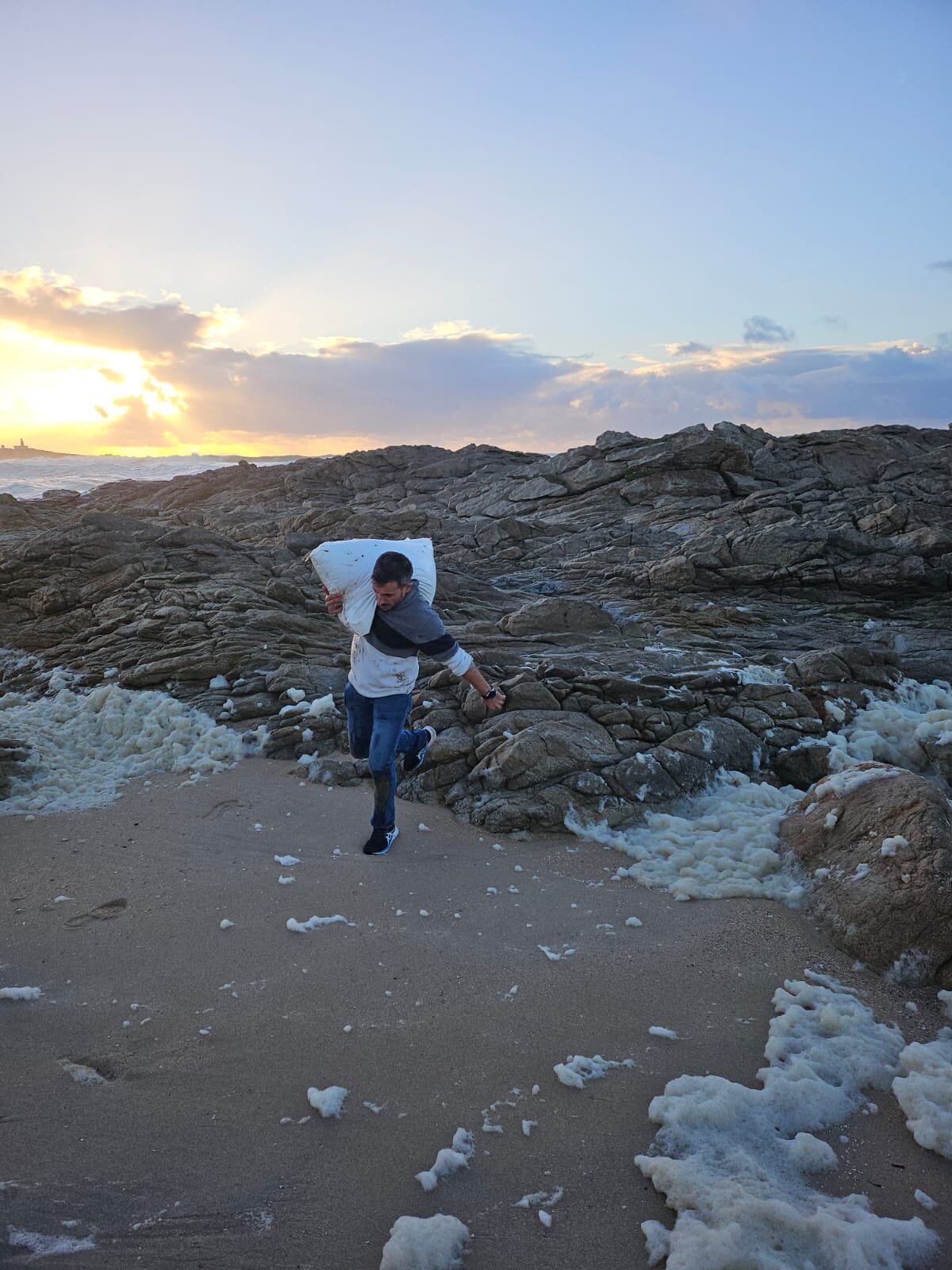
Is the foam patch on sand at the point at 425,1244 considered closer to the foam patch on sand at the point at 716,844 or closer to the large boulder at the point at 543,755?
the foam patch on sand at the point at 716,844

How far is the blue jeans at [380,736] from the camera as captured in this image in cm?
560

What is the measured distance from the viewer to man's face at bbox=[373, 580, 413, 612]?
5164 mm

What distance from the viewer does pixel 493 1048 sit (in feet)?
12.2

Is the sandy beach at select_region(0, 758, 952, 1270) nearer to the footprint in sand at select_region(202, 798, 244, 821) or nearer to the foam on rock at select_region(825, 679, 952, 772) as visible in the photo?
the footprint in sand at select_region(202, 798, 244, 821)

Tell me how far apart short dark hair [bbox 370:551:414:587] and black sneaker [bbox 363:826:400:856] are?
1.93 m

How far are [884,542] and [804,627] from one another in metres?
3.93

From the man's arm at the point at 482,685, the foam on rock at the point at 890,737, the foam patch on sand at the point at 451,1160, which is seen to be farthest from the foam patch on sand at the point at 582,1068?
the foam on rock at the point at 890,737

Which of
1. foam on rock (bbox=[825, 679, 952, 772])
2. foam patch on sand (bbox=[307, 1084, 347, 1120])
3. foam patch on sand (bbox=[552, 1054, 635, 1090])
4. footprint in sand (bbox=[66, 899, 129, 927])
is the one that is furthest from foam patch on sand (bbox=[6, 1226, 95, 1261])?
foam on rock (bbox=[825, 679, 952, 772])

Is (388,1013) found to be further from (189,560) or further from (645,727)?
(189,560)

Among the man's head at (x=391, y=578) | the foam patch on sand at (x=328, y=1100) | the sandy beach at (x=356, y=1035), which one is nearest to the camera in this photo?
the sandy beach at (x=356, y=1035)

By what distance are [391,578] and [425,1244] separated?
3.51 m

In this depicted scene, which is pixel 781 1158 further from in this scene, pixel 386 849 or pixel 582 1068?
pixel 386 849

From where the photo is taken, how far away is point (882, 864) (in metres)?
4.90

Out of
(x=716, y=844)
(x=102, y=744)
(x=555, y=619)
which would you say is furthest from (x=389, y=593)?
(x=555, y=619)
